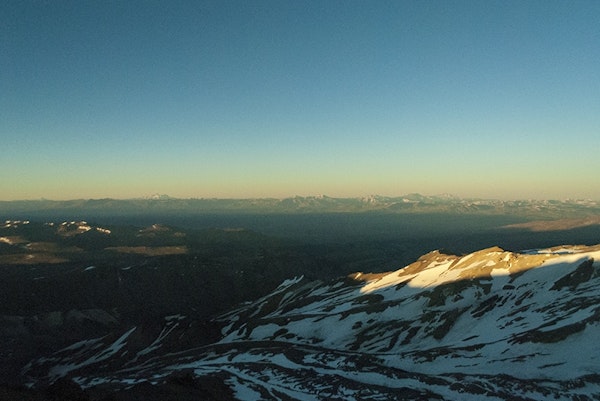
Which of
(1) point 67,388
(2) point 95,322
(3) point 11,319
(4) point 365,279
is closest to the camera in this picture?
(1) point 67,388

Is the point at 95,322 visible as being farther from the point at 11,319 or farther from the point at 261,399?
the point at 261,399

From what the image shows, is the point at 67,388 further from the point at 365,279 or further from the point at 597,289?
the point at 365,279

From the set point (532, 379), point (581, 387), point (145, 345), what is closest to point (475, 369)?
point (532, 379)

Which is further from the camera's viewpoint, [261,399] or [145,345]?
[145,345]

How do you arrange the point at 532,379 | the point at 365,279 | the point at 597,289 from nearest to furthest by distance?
1. the point at 532,379
2. the point at 597,289
3. the point at 365,279

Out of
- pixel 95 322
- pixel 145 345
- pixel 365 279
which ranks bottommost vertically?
pixel 95 322

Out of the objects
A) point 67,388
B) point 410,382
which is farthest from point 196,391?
point 410,382

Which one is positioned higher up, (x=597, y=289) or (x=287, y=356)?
(x=597, y=289)
